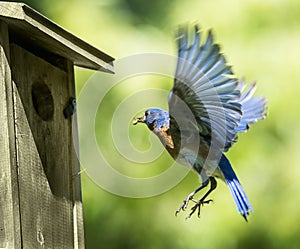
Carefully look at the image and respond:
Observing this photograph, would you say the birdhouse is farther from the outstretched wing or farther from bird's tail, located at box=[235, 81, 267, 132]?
bird's tail, located at box=[235, 81, 267, 132]

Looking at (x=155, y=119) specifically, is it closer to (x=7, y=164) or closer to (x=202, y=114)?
(x=202, y=114)

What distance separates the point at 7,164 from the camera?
395cm

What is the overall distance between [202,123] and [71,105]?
0.48 m

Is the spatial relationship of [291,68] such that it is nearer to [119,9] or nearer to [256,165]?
[256,165]

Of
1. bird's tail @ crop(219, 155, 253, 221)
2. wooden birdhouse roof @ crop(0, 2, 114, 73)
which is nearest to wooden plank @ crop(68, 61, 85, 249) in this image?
wooden birdhouse roof @ crop(0, 2, 114, 73)

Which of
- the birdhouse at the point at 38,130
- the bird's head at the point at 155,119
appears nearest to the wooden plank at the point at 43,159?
the birdhouse at the point at 38,130

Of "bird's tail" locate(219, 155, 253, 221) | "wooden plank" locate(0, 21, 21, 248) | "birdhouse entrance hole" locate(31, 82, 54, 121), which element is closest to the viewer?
"wooden plank" locate(0, 21, 21, 248)

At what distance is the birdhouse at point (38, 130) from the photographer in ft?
13.0

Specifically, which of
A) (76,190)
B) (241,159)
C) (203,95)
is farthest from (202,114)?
(241,159)

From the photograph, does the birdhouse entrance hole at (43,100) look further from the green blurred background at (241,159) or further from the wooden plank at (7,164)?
the green blurred background at (241,159)

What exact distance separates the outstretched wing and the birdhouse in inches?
13.9

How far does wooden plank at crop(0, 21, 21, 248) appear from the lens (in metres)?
3.91

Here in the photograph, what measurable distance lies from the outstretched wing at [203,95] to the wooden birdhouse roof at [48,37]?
0.34 meters

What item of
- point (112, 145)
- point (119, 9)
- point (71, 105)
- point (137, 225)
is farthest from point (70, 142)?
point (119, 9)
